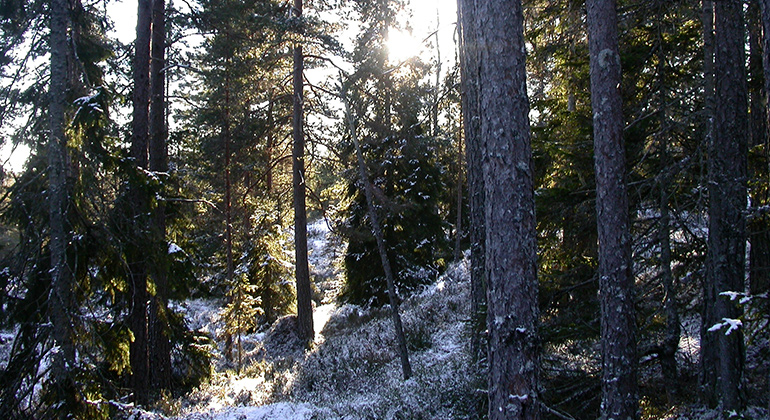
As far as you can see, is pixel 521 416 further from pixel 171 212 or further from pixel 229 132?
pixel 229 132

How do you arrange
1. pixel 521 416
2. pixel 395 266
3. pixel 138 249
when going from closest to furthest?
pixel 521 416 → pixel 138 249 → pixel 395 266

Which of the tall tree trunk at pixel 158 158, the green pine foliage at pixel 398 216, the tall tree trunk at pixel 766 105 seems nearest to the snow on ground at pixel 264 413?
the tall tree trunk at pixel 158 158

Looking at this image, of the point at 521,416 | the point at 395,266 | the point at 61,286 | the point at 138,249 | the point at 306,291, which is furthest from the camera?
the point at 395,266

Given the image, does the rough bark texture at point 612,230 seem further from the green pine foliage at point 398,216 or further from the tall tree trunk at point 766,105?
the green pine foliage at point 398,216

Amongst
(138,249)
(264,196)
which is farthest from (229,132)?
(138,249)

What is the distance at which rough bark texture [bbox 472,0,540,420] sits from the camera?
14.9 feet

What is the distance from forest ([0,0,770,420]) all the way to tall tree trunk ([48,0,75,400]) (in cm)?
3

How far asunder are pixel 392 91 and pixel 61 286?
30.1 feet

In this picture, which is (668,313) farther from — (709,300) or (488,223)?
(488,223)

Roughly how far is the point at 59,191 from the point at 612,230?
754 centimetres

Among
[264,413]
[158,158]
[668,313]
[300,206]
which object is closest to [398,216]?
[300,206]

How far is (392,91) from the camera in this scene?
514 inches

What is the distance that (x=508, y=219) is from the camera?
4629 mm

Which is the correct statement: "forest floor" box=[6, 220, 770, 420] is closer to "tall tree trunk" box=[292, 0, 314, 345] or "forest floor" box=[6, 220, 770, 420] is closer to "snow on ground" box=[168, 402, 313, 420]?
"snow on ground" box=[168, 402, 313, 420]
